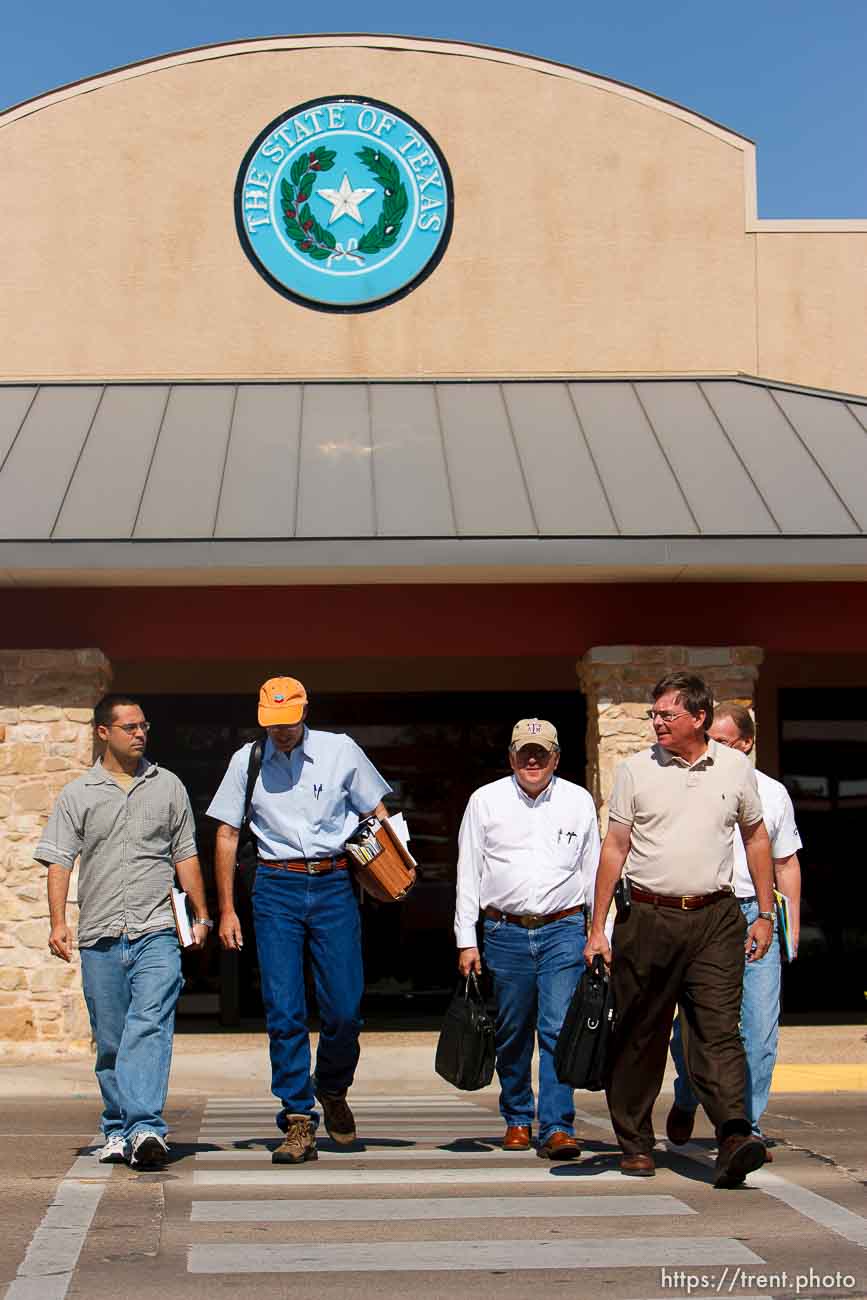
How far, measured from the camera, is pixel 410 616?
12820 mm

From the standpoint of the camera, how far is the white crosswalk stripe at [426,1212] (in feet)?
17.5

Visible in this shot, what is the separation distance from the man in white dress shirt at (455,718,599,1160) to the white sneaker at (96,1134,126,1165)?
1.57 meters

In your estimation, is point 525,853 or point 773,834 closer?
point 525,853

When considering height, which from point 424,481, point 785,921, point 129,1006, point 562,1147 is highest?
point 424,481

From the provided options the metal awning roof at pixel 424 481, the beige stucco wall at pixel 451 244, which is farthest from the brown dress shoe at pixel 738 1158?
the beige stucco wall at pixel 451 244

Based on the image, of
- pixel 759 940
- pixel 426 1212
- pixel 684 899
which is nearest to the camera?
pixel 426 1212

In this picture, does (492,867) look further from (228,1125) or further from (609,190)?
(609,190)

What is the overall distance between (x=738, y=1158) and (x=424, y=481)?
6.79 meters

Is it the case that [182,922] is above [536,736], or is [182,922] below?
below

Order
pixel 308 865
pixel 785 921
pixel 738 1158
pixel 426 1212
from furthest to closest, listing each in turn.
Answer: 1. pixel 785 921
2. pixel 308 865
3. pixel 738 1158
4. pixel 426 1212

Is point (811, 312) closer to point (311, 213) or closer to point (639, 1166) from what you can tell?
point (311, 213)

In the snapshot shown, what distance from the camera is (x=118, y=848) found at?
294 inches

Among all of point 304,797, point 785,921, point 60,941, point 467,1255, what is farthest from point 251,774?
point 467,1255

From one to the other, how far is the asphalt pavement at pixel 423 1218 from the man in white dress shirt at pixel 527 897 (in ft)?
1.56
